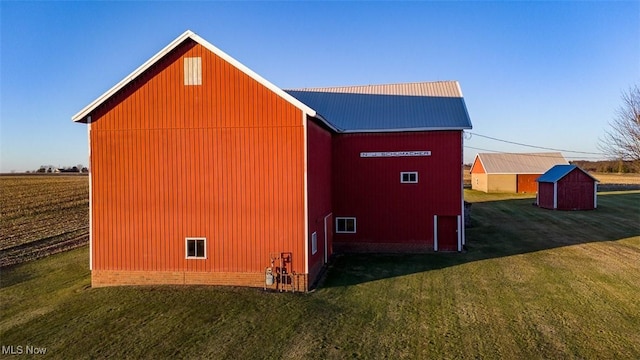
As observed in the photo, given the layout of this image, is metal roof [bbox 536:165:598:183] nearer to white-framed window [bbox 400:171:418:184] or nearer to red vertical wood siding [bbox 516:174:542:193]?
red vertical wood siding [bbox 516:174:542:193]

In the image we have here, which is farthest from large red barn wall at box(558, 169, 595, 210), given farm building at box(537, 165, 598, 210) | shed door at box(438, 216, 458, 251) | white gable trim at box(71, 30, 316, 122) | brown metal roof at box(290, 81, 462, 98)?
white gable trim at box(71, 30, 316, 122)

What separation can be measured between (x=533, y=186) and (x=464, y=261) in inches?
1508

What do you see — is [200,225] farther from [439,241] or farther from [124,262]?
[439,241]

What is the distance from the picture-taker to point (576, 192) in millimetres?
34156

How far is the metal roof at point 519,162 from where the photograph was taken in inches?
1956

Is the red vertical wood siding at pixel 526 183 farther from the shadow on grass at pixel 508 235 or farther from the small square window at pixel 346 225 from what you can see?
the small square window at pixel 346 225

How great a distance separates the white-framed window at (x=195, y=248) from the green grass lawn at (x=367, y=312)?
1.10m

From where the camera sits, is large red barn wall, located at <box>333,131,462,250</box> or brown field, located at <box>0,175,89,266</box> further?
brown field, located at <box>0,175,89,266</box>

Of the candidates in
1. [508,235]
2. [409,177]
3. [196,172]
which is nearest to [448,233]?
[409,177]

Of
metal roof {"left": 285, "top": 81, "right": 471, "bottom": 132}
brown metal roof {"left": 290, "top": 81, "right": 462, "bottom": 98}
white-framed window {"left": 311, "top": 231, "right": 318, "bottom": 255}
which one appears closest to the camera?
white-framed window {"left": 311, "top": 231, "right": 318, "bottom": 255}

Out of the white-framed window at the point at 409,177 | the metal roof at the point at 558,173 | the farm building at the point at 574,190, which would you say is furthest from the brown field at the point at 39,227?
the metal roof at the point at 558,173

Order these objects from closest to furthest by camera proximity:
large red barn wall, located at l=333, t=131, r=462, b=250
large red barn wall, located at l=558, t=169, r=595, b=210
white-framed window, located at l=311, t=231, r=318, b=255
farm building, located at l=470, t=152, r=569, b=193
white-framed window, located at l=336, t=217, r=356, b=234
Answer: white-framed window, located at l=311, t=231, r=318, b=255 → large red barn wall, located at l=333, t=131, r=462, b=250 → white-framed window, located at l=336, t=217, r=356, b=234 → large red barn wall, located at l=558, t=169, r=595, b=210 → farm building, located at l=470, t=152, r=569, b=193

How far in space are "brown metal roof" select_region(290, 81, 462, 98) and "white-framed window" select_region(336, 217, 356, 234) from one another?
8.14 m

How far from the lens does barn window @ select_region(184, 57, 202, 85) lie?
44.9ft
